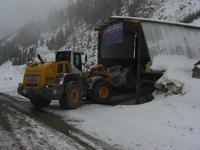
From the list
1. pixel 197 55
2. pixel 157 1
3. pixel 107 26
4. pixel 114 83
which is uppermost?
pixel 157 1

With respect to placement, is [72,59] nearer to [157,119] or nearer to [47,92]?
[47,92]

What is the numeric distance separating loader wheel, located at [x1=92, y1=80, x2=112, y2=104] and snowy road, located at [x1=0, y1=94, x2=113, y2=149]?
3720mm

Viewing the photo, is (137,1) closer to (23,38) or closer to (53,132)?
(53,132)

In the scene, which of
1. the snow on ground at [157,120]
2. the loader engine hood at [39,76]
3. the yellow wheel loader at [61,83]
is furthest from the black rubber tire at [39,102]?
the snow on ground at [157,120]

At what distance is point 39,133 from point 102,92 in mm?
8077

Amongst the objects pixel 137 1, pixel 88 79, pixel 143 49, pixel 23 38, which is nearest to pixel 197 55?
pixel 143 49

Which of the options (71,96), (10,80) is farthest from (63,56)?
(10,80)

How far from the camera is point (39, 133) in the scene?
11.1 m

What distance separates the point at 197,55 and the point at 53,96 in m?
8.28

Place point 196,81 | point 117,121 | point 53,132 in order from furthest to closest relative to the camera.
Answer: point 196,81 < point 117,121 < point 53,132

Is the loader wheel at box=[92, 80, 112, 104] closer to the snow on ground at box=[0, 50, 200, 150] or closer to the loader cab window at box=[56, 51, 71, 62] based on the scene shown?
the snow on ground at box=[0, 50, 200, 150]

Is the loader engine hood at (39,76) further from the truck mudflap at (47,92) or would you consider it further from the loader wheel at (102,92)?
the loader wheel at (102,92)

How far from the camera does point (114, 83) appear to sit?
20016 mm

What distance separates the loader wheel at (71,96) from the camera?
16.6 meters
